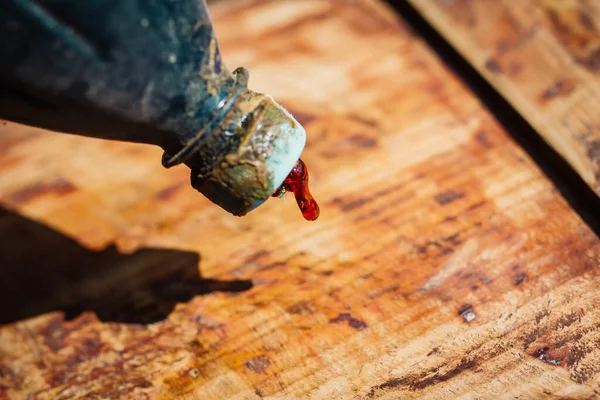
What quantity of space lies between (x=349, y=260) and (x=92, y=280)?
0.56 m

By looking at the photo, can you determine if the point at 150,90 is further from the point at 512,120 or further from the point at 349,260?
the point at 512,120

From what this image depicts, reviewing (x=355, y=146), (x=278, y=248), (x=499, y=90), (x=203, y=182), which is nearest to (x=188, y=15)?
(x=203, y=182)

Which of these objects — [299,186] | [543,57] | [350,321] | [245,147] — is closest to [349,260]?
[350,321]

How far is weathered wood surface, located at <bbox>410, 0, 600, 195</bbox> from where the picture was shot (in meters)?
1.33

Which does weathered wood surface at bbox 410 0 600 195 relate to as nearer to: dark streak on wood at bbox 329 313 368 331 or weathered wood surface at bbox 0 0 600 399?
weathered wood surface at bbox 0 0 600 399

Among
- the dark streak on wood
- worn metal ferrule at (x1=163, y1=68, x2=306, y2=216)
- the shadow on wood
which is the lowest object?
the shadow on wood

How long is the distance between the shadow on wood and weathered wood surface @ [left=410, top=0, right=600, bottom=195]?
744mm

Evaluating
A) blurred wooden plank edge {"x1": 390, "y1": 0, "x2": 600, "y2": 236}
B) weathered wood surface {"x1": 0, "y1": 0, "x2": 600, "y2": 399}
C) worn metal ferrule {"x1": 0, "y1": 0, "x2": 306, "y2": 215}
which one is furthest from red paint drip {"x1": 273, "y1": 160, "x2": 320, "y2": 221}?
blurred wooden plank edge {"x1": 390, "y1": 0, "x2": 600, "y2": 236}

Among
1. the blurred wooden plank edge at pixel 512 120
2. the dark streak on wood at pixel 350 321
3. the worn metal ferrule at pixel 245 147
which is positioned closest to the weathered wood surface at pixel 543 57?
the blurred wooden plank edge at pixel 512 120

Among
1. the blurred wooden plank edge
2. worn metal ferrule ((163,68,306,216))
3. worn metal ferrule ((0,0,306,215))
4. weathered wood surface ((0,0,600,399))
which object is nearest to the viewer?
worn metal ferrule ((0,0,306,215))

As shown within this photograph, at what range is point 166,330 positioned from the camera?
47.6 inches

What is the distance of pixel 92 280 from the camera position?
1348mm

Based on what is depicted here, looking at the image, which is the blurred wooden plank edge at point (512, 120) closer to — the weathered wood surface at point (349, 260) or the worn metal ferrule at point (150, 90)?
the weathered wood surface at point (349, 260)

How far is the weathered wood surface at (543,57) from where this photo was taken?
1331mm
